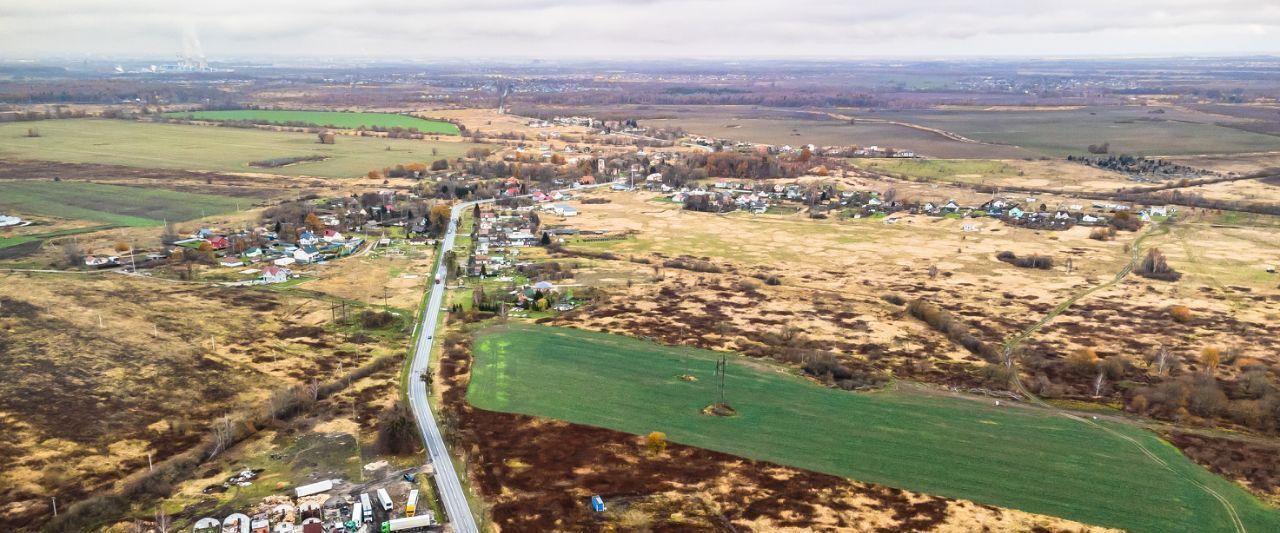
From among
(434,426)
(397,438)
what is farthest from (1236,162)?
(397,438)

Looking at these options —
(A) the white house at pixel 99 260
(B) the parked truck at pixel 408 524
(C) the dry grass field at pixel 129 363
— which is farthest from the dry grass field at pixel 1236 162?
(A) the white house at pixel 99 260

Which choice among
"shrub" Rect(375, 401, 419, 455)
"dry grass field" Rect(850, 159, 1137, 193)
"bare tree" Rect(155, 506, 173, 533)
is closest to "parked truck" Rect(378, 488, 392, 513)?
"shrub" Rect(375, 401, 419, 455)

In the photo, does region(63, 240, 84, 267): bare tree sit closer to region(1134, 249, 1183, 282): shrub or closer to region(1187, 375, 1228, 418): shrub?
region(1187, 375, 1228, 418): shrub

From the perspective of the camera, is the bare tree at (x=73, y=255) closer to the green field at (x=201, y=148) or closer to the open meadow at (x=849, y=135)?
the green field at (x=201, y=148)

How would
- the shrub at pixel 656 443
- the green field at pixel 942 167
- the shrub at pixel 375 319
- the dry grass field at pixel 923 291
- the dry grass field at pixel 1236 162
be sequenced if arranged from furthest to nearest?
the dry grass field at pixel 1236 162 < the green field at pixel 942 167 < the shrub at pixel 375 319 < the dry grass field at pixel 923 291 < the shrub at pixel 656 443

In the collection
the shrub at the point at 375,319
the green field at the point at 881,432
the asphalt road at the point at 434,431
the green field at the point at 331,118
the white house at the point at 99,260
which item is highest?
the green field at the point at 331,118

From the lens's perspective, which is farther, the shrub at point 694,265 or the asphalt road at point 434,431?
the shrub at point 694,265
